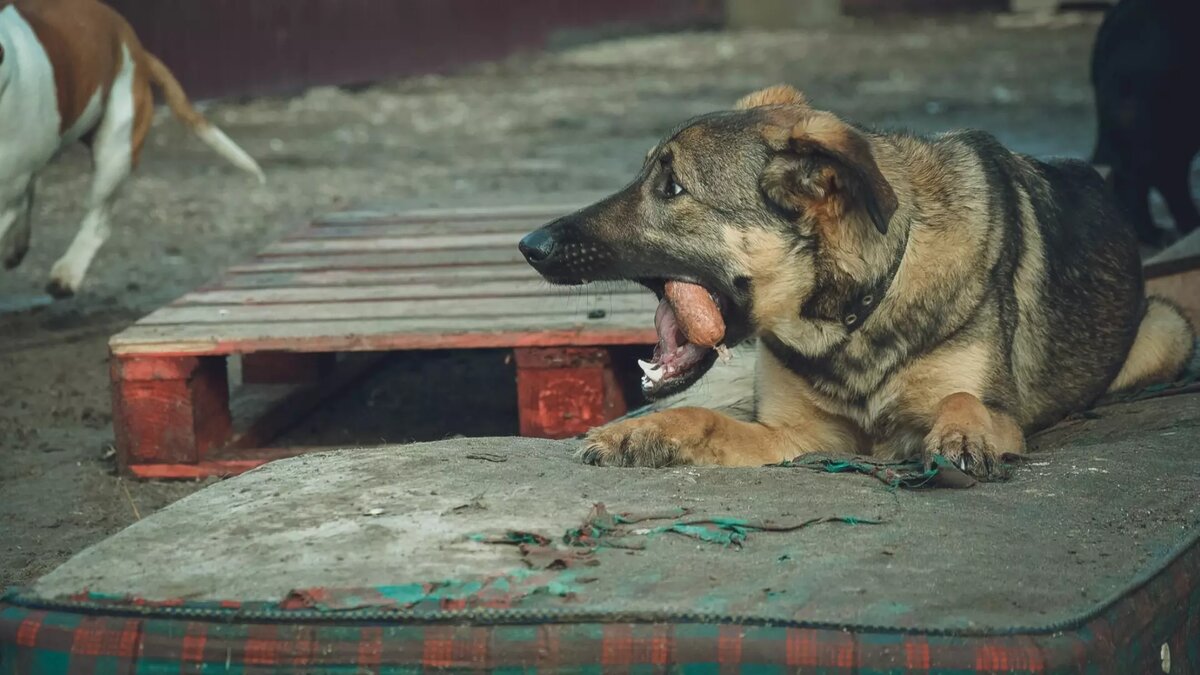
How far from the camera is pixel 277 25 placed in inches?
539

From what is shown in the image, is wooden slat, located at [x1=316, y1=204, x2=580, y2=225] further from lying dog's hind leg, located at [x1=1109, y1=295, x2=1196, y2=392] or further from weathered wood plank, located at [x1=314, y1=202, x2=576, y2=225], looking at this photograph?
lying dog's hind leg, located at [x1=1109, y1=295, x2=1196, y2=392]

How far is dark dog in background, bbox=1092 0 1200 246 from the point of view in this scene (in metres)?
7.31

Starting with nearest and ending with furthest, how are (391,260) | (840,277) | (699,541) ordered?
(699,541) → (840,277) → (391,260)

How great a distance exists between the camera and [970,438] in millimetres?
3418

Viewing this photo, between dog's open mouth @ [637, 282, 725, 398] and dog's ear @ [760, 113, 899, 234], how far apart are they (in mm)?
312

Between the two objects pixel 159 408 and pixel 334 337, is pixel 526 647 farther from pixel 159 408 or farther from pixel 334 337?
pixel 159 408

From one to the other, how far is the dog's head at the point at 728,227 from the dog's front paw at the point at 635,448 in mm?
117

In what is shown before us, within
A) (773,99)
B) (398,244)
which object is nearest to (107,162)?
(398,244)

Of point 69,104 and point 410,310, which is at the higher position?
point 69,104

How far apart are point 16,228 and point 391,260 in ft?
7.50

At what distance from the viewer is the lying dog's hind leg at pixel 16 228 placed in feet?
21.9

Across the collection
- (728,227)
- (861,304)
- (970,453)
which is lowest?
(970,453)

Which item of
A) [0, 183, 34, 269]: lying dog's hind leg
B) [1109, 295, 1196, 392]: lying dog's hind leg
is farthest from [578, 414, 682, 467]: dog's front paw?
[0, 183, 34, 269]: lying dog's hind leg

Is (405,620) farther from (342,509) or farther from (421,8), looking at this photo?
(421,8)
